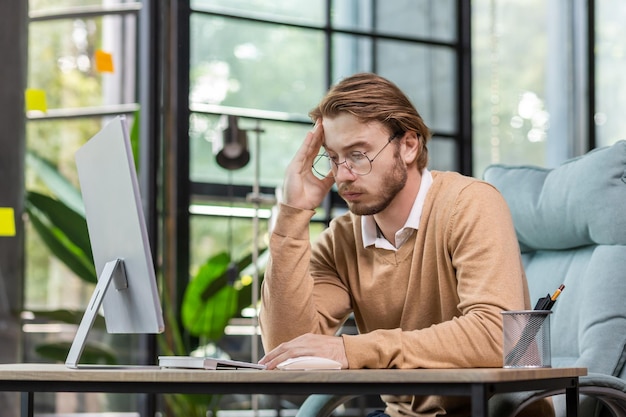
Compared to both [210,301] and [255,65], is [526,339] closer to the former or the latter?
[210,301]

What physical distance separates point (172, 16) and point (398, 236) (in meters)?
2.34

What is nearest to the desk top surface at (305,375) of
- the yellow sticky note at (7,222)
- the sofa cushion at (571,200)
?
the sofa cushion at (571,200)

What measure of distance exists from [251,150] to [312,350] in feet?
8.58

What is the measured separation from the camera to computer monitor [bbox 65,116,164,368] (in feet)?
4.86

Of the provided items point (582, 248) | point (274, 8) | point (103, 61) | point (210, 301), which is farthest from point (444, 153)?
point (582, 248)

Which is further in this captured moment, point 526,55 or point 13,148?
point 526,55

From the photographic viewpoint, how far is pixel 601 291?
2039mm

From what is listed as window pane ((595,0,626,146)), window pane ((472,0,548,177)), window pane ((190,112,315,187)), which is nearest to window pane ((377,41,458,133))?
window pane ((472,0,548,177))

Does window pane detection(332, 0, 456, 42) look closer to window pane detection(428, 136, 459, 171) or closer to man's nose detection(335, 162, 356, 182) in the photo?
window pane detection(428, 136, 459, 171)

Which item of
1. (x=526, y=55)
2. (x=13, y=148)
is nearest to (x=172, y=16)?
(x=13, y=148)

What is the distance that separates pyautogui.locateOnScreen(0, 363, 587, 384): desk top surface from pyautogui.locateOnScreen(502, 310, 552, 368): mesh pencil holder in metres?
0.03

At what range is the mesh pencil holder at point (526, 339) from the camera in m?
1.39

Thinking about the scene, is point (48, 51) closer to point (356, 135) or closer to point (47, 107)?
point (47, 107)

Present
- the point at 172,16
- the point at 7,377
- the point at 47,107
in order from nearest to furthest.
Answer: the point at 7,377, the point at 47,107, the point at 172,16
